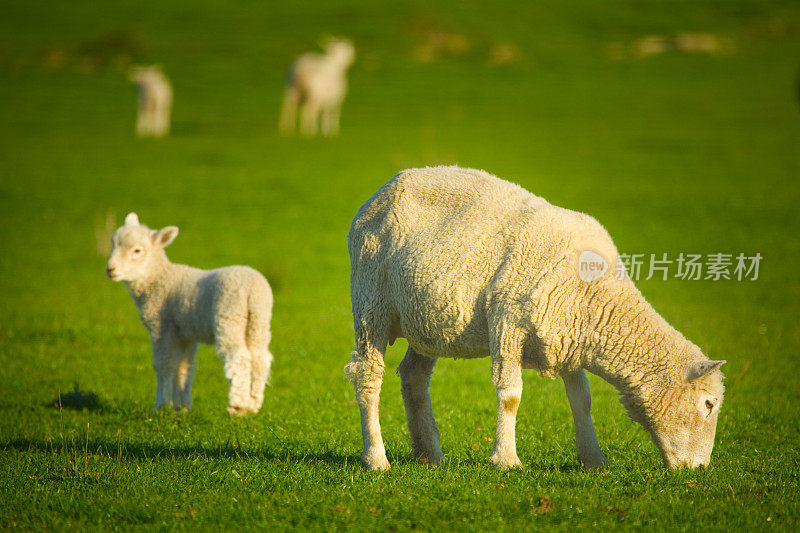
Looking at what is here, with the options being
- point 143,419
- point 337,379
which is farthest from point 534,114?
point 143,419

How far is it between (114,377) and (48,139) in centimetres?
2671

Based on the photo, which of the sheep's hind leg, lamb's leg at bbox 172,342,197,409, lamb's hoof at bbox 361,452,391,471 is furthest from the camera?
lamb's leg at bbox 172,342,197,409

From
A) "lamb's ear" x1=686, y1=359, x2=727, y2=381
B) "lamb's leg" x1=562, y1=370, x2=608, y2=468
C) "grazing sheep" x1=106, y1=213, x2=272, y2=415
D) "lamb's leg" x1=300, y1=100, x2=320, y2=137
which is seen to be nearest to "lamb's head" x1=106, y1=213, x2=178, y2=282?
"grazing sheep" x1=106, y1=213, x2=272, y2=415

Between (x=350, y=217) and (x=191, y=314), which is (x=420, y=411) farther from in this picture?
(x=350, y=217)

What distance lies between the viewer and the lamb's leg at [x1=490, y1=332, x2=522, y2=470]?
20.6 ft

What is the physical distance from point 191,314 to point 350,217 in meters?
15.8

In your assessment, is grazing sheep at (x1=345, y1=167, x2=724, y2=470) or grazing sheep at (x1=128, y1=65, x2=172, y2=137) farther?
grazing sheep at (x1=128, y1=65, x2=172, y2=137)

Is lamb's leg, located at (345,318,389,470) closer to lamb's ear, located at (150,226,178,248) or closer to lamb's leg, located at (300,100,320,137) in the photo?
lamb's ear, located at (150,226,178,248)

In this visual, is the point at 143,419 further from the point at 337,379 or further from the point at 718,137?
the point at 718,137

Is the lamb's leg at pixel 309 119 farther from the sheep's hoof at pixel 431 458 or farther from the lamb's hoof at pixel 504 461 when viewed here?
the lamb's hoof at pixel 504 461

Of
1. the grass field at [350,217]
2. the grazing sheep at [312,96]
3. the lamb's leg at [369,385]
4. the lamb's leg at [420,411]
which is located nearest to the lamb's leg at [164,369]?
the grass field at [350,217]

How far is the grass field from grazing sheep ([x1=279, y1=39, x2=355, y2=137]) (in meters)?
1.36

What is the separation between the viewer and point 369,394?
22.9 feet

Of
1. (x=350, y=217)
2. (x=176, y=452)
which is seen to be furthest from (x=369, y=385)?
(x=350, y=217)
